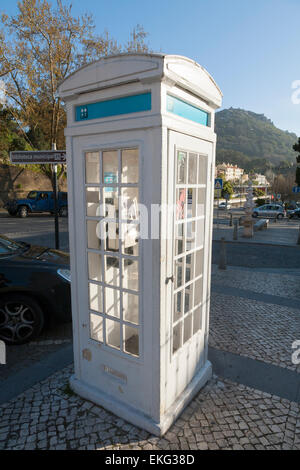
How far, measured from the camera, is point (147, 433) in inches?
93.3

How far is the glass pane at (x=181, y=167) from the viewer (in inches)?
91.0

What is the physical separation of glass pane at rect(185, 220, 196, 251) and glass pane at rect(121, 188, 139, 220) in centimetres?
49

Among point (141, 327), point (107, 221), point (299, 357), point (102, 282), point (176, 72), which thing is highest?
point (176, 72)

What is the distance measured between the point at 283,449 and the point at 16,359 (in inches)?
116

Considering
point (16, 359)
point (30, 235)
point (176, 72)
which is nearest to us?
point (176, 72)

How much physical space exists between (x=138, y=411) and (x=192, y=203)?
187cm

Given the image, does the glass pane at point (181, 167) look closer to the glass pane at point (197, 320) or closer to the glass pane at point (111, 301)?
the glass pane at point (111, 301)

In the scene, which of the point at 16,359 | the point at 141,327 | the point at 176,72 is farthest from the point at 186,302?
the point at 16,359

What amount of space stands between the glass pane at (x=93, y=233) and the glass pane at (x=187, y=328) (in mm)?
1067

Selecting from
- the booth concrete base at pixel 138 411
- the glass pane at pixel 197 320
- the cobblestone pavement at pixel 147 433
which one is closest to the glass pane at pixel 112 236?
the glass pane at pixel 197 320

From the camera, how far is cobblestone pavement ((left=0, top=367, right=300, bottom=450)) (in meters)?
2.29

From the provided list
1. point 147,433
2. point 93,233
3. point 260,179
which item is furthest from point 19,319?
point 260,179

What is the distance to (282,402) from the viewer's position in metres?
2.81
